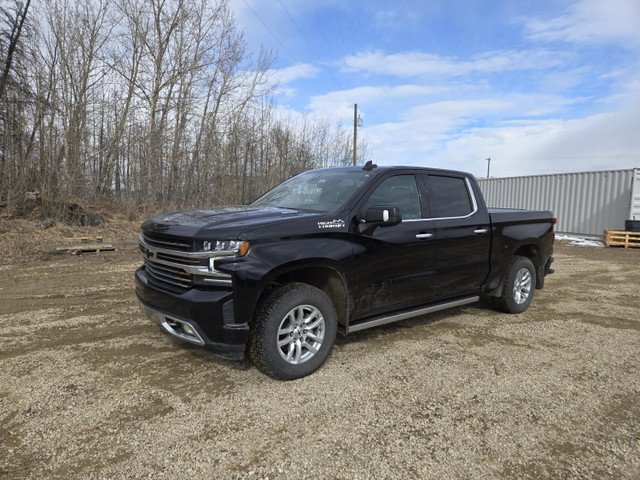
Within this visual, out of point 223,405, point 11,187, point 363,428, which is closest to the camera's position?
point 363,428

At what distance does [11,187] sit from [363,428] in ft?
44.1

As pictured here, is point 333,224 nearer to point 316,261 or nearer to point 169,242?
point 316,261

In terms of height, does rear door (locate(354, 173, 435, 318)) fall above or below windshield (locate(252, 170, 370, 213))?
below

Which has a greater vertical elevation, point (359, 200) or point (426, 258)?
point (359, 200)

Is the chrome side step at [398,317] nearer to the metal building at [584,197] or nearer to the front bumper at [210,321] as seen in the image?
the front bumper at [210,321]

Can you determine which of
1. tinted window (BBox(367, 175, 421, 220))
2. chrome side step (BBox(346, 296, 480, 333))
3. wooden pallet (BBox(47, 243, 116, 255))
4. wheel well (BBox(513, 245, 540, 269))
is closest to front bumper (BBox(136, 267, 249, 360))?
chrome side step (BBox(346, 296, 480, 333))

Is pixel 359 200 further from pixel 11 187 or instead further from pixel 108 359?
pixel 11 187

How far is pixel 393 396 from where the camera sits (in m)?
3.12

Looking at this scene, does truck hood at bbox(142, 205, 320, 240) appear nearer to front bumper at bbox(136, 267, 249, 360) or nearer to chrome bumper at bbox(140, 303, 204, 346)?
front bumper at bbox(136, 267, 249, 360)

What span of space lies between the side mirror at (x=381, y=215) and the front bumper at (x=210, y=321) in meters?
1.41

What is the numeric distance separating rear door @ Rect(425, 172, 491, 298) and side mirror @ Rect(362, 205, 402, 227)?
0.91m

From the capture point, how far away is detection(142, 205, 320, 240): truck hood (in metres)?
3.03

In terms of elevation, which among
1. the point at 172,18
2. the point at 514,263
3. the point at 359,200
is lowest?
the point at 514,263

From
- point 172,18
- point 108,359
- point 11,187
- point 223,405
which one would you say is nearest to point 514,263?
point 223,405
